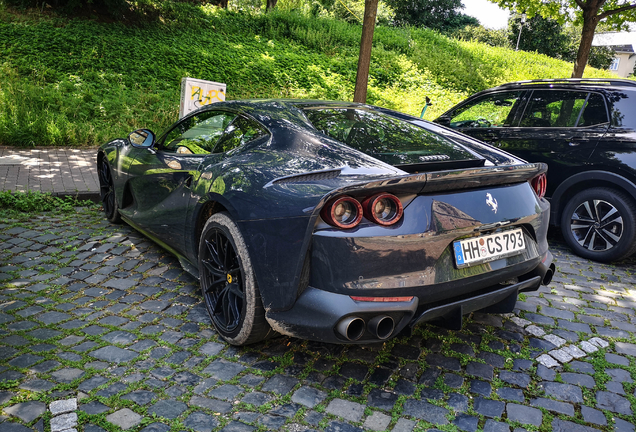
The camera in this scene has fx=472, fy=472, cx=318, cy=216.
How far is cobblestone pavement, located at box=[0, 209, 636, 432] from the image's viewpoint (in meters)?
2.17

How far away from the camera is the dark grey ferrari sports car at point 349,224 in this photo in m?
2.19

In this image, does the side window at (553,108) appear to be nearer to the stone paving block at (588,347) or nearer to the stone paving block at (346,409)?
the stone paving block at (588,347)

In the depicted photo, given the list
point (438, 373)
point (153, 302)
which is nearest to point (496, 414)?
point (438, 373)

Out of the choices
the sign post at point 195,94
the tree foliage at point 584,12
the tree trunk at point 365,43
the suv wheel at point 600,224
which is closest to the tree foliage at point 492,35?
the tree foliage at point 584,12

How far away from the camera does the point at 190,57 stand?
1312 cm

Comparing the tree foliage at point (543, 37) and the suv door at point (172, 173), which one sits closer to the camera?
the suv door at point (172, 173)

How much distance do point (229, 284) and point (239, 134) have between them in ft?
3.29

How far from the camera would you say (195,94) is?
6852 mm

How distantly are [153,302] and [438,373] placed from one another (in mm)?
1976

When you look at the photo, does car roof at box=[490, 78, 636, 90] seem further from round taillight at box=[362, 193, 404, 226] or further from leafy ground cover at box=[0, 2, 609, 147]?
leafy ground cover at box=[0, 2, 609, 147]

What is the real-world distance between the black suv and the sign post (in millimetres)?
4115

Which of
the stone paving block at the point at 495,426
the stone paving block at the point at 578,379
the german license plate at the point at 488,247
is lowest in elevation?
the stone paving block at the point at 495,426

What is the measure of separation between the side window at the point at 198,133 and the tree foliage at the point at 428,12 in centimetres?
3397

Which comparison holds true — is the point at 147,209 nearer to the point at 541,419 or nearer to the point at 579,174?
the point at 541,419
